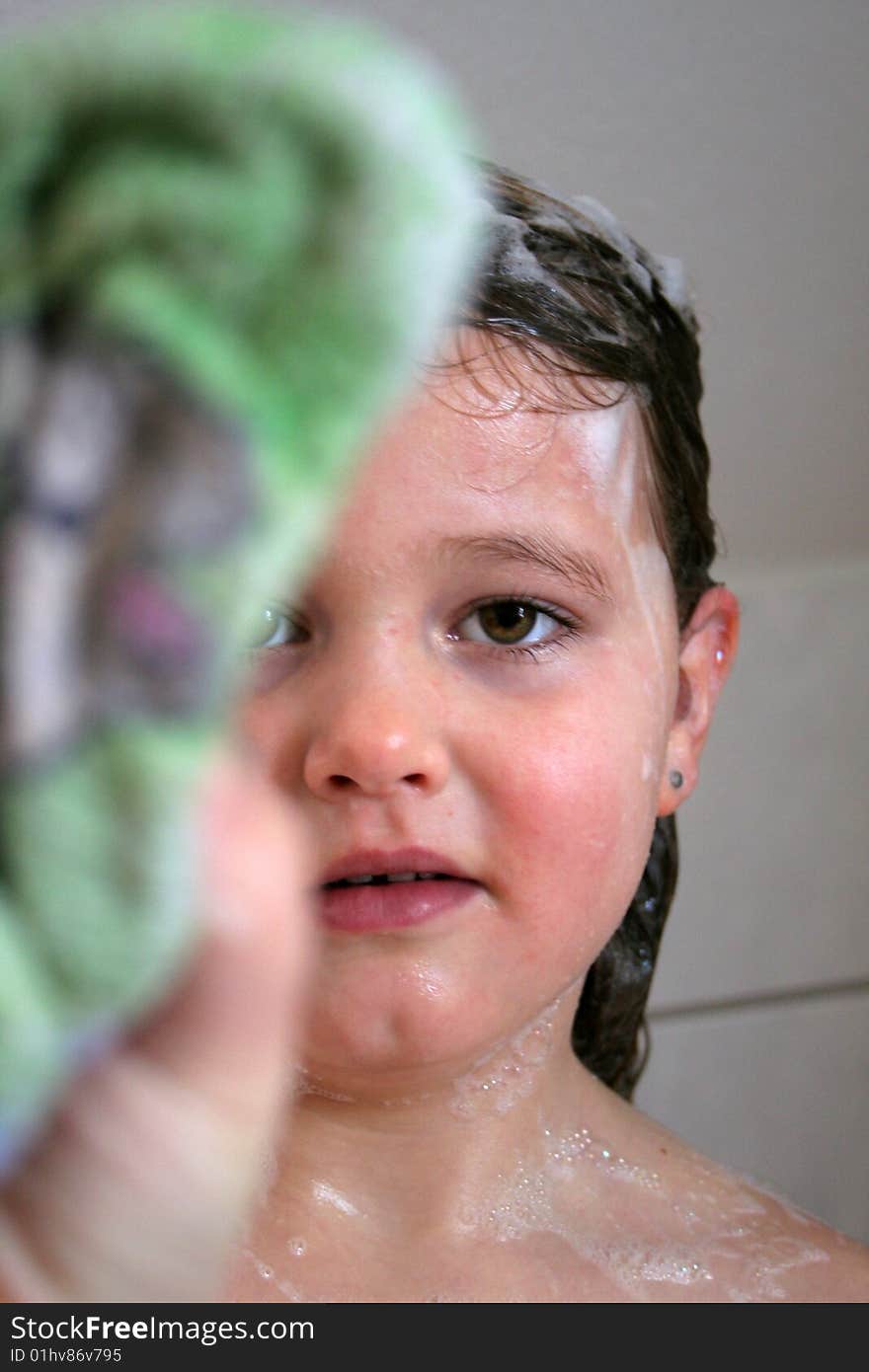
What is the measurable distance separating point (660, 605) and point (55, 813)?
0.80 meters

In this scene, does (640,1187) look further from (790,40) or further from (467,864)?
(790,40)

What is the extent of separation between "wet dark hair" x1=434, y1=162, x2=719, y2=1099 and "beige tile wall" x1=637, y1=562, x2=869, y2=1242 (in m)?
0.48

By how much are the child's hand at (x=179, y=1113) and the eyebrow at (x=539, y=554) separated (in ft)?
1.83

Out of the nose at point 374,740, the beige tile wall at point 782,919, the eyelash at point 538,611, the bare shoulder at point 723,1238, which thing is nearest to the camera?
the nose at point 374,740

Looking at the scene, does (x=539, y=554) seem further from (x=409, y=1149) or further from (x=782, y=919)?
(x=782, y=919)

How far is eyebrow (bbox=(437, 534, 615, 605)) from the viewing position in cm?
92

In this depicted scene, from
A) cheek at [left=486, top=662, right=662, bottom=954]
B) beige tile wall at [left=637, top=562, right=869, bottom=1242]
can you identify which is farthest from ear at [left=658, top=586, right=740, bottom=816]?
beige tile wall at [left=637, top=562, right=869, bottom=1242]

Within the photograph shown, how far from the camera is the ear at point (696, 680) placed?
3.91ft

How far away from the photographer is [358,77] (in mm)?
347

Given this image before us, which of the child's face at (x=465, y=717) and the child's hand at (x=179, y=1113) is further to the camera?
the child's face at (x=465, y=717)

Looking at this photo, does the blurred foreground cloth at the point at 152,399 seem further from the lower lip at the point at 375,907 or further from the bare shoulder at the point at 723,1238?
the bare shoulder at the point at 723,1238

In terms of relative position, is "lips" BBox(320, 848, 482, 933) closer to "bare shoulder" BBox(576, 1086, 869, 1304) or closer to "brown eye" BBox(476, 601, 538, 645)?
"brown eye" BBox(476, 601, 538, 645)

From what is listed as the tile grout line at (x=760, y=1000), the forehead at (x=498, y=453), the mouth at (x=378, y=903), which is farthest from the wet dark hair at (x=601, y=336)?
the tile grout line at (x=760, y=1000)
